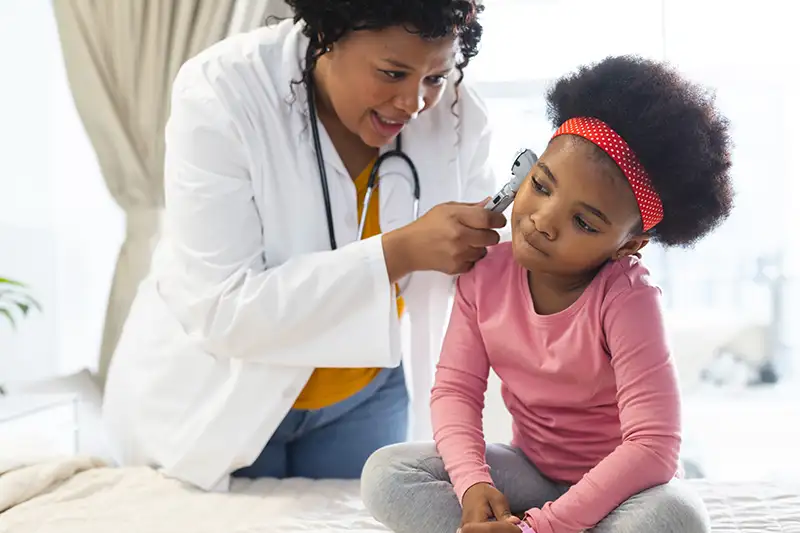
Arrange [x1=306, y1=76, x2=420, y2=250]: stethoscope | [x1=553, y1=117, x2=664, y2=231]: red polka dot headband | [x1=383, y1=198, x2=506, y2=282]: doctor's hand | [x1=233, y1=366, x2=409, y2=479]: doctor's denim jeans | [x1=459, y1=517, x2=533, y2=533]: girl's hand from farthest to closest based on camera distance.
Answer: [x1=233, y1=366, x2=409, y2=479]: doctor's denim jeans → [x1=306, y1=76, x2=420, y2=250]: stethoscope → [x1=383, y1=198, x2=506, y2=282]: doctor's hand → [x1=553, y1=117, x2=664, y2=231]: red polka dot headband → [x1=459, y1=517, x2=533, y2=533]: girl's hand

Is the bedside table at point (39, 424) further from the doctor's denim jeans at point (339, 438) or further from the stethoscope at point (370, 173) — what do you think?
the stethoscope at point (370, 173)

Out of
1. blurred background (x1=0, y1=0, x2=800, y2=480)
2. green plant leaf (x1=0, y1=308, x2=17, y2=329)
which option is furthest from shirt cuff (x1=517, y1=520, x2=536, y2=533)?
green plant leaf (x1=0, y1=308, x2=17, y2=329)

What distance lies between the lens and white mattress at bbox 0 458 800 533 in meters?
1.33

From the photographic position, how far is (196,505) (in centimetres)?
145

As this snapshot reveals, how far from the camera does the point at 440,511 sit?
1.12m

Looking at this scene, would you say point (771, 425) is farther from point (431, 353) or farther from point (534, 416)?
point (534, 416)

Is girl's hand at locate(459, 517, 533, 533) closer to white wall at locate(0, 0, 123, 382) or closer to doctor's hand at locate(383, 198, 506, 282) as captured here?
doctor's hand at locate(383, 198, 506, 282)

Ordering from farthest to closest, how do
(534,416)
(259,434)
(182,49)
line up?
1. (182,49)
2. (259,434)
3. (534,416)

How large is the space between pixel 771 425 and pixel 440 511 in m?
1.84

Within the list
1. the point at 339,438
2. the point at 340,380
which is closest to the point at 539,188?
the point at 340,380

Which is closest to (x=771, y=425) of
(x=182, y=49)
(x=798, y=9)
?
(x=798, y=9)

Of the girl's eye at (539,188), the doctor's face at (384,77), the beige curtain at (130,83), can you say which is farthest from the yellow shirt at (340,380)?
the beige curtain at (130,83)

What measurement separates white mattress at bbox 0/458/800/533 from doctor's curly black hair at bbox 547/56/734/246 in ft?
1.69

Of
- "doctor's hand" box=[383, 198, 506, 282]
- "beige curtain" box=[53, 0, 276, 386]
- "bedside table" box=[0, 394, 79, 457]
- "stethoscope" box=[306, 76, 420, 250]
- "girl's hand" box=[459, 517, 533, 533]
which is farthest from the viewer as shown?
"beige curtain" box=[53, 0, 276, 386]
